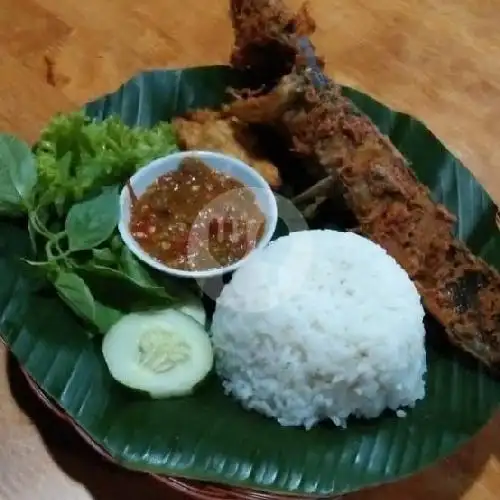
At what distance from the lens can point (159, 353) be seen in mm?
1977

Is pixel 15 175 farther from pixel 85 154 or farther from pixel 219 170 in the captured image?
pixel 219 170

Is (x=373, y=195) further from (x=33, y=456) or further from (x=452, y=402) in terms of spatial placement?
(x=33, y=456)

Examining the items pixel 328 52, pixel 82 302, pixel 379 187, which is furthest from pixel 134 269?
pixel 328 52

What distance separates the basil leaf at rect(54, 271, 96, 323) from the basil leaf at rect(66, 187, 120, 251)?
86 millimetres

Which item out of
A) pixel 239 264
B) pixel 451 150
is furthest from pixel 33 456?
pixel 451 150

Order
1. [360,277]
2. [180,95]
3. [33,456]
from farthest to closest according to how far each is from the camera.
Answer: [180,95]
[360,277]
[33,456]

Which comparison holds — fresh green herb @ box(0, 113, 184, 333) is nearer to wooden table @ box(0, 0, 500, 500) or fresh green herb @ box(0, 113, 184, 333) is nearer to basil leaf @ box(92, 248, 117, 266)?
basil leaf @ box(92, 248, 117, 266)

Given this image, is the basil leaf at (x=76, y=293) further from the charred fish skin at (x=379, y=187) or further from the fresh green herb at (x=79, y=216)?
the charred fish skin at (x=379, y=187)

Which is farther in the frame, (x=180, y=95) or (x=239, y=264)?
(x=180, y=95)

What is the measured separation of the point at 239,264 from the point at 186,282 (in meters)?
0.15

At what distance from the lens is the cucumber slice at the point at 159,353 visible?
195 cm

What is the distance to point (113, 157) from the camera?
227 cm

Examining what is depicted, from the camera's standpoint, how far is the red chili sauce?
2.18m

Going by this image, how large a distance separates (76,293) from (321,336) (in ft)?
1.91
